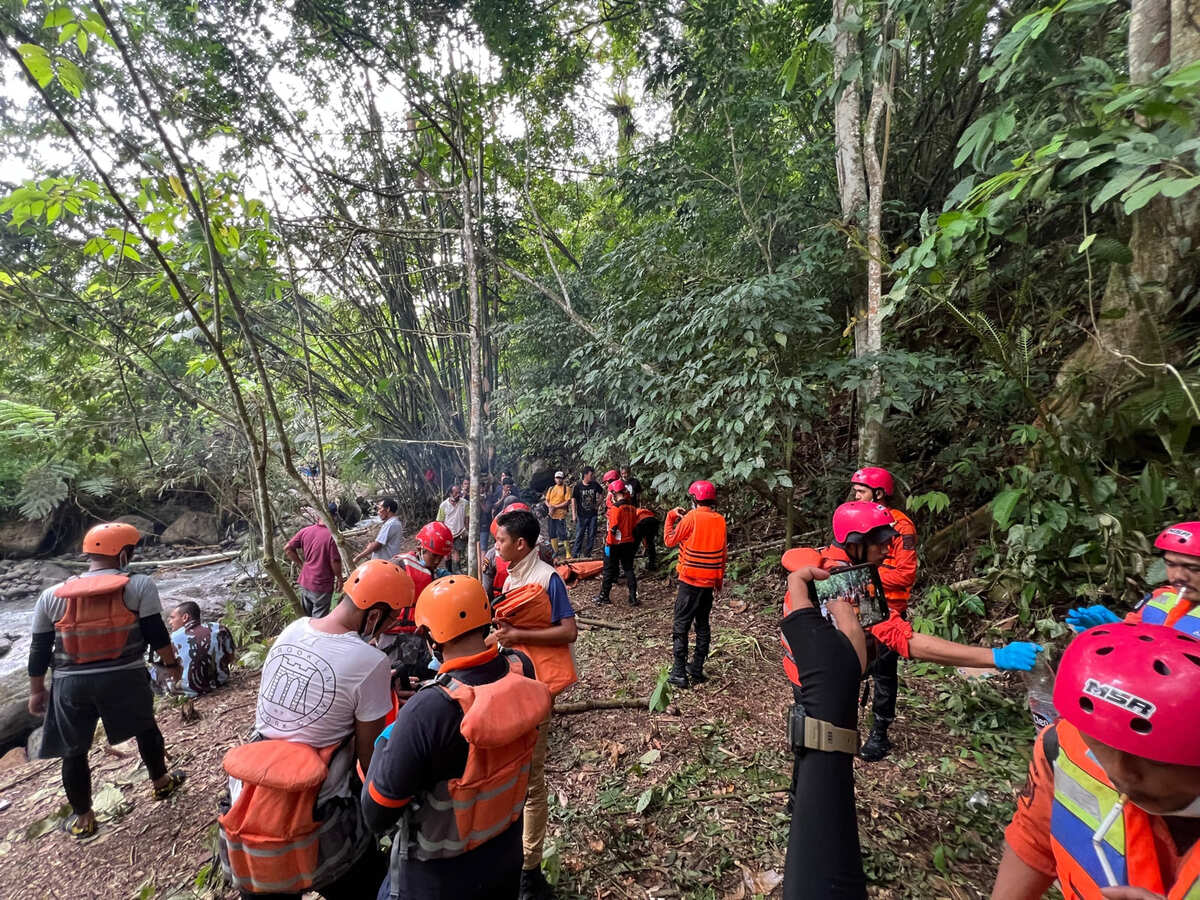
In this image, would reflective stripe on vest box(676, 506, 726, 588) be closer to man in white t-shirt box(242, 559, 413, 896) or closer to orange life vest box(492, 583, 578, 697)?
orange life vest box(492, 583, 578, 697)

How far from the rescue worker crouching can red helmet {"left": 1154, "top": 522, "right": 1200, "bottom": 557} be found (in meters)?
3.19

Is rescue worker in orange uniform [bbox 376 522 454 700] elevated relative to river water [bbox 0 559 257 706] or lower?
elevated

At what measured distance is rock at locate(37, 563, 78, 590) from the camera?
10.6 metres

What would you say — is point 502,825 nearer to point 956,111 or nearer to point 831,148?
point 831,148

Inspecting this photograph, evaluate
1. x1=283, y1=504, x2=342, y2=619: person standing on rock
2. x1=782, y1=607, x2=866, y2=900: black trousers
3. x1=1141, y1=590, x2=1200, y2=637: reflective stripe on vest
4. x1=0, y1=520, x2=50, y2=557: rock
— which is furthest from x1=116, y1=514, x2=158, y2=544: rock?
x1=1141, y1=590, x2=1200, y2=637: reflective stripe on vest

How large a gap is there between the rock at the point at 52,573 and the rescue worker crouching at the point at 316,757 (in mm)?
13707

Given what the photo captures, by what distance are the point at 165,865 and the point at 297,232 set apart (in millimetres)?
4858

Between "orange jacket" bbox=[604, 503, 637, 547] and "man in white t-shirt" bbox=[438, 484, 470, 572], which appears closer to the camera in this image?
"orange jacket" bbox=[604, 503, 637, 547]

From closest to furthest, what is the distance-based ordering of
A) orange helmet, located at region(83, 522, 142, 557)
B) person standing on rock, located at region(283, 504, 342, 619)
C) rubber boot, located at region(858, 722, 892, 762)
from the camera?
1. orange helmet, located at region(83, 522, 142, 557)
2. rubber boot, located at region(858, 722, 892, 762)
3. person standing on rock, located at region(283, 504, 342, 619)

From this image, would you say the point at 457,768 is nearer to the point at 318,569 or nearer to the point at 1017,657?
the point at 1017,657

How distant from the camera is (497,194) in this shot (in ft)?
26.5

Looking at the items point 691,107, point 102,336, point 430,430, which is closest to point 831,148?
point 691,107

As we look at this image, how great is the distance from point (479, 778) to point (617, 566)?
17.3ft

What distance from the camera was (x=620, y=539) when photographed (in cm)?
649
